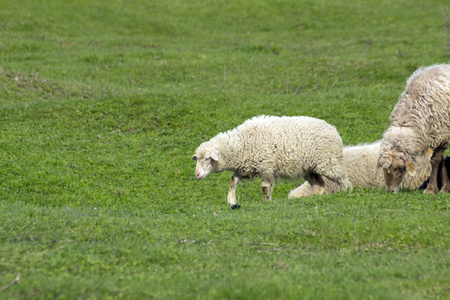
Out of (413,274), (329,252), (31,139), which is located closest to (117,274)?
(329,252)

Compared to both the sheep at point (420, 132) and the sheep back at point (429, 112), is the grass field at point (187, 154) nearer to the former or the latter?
the sheep at point (420, 132)

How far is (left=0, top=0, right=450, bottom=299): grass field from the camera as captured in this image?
5.60 m

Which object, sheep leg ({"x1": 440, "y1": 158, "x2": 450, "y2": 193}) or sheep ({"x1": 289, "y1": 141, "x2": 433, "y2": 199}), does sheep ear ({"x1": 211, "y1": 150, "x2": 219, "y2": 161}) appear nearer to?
sheep ({"x1": 289, "y1": 141, "x2": 433, "y2": 199})

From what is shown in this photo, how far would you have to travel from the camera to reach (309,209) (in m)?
8.77

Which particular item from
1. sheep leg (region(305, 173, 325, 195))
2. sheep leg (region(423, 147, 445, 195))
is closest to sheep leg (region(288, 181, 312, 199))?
sheep leg (region(305, 173, 325, 195))

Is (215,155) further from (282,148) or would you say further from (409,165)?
(409,165)

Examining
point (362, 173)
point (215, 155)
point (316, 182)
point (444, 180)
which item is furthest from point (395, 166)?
point (215, 155)

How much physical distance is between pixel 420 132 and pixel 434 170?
33.1 inches

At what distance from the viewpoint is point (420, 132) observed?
9945 mm

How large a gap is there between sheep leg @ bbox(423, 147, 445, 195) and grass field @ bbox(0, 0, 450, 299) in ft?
2.20

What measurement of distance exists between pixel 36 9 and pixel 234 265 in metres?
32.9

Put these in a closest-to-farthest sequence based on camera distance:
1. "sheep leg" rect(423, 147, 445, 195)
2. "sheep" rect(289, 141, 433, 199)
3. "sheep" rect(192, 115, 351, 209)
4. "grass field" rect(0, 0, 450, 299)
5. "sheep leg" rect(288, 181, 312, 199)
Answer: "grass field" rect(0, 0, 450, 299)
"sheep leg" rect(423, 147, 445, 195)
"sheep" rect(192, 115, 351, 209)
"sheep" rect(289, 141, 433, 199)
"sheep leg" rect(288, 181, 312, 199)

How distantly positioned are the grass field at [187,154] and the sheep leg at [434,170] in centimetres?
67

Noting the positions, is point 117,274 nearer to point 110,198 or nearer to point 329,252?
point 329,252
